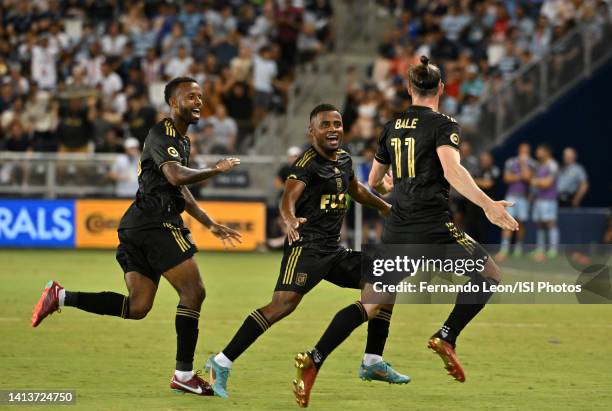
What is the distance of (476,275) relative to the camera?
8711mm

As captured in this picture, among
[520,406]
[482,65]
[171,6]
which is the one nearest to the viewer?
[520,406]

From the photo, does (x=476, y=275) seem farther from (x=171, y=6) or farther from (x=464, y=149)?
(x=171, y=6)

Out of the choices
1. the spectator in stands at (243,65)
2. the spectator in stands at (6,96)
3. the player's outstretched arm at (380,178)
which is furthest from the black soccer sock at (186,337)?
the spectator in stands at (6,96)

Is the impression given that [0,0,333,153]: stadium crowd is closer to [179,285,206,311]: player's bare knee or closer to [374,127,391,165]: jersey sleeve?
[374,127,391,165]: jersey sleeve

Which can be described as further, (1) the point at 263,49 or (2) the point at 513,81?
(1) the point at 263,49

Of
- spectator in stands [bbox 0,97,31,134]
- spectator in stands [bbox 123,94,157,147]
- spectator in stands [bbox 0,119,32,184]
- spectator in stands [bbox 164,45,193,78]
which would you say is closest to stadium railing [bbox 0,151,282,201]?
spectator in stands [bbox 0,119,32,184]

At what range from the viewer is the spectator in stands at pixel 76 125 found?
24.0m

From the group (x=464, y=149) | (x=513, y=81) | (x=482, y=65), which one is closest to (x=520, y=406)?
(x=464, y=149)

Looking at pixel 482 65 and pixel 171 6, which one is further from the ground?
pixel 171 6

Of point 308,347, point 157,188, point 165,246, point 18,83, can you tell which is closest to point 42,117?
point 18,83

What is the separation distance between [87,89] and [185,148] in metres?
17.1

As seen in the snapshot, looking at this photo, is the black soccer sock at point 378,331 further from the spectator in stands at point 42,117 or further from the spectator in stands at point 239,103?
the spectator in stands at point 42,117

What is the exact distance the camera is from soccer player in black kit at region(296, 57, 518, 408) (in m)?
8.43

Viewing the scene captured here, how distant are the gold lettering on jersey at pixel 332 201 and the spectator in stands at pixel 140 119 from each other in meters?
15.2
